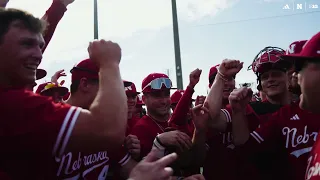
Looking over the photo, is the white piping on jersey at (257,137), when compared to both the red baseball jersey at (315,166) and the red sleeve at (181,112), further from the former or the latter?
the red sleeve at (181,112)

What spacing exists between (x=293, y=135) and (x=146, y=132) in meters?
1.59

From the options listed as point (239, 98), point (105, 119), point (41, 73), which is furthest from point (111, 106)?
point (41, 73)

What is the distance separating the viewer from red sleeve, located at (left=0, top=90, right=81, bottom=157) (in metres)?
1.38

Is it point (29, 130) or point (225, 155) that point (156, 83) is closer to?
Answer: point (225, 155)

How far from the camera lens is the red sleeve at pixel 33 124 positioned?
138cm

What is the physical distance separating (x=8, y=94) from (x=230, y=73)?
2.12 meters

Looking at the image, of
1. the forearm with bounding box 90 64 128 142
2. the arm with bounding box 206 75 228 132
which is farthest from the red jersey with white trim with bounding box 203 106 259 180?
the forearm with bounding box 90 64 128 142

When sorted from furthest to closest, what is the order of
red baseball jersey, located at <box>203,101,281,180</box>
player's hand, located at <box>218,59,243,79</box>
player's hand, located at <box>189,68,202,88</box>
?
player's hand, located at <box>189,68,202,88</box>, red baseball jersey, located at <box>203,101,281,180</box>, player's hand, located at <box>218,59,243,79</box>

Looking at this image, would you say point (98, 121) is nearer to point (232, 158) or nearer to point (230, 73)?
point (230, 73)

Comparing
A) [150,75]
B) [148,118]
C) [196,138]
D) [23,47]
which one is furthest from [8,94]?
[150,75]

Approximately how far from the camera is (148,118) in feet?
12.1

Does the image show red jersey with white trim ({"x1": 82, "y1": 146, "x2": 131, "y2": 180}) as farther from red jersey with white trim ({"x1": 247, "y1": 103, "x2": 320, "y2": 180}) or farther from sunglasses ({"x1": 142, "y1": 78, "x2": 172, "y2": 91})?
sunglasses ({"x1": 142, "y1": 78, "x2": 172, "y2": 91})

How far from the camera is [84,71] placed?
10.1 feet

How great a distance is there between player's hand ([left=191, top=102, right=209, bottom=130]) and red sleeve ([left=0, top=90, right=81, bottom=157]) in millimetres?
1541
